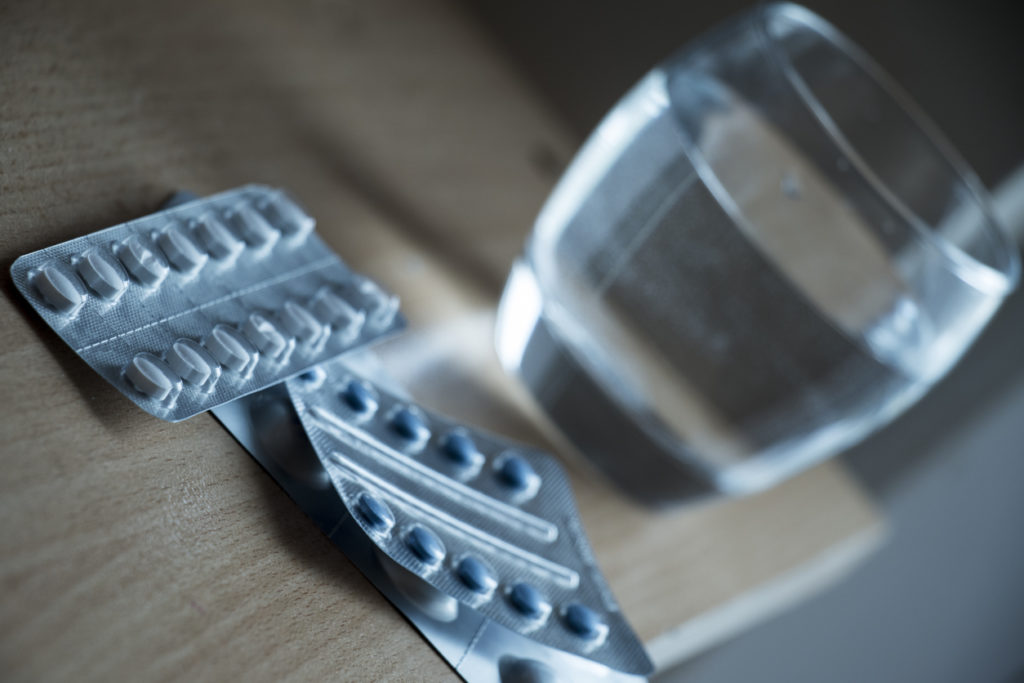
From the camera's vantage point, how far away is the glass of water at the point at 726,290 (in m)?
0.44

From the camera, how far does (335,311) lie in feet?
1.15

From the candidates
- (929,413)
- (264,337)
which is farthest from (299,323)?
(929,413)

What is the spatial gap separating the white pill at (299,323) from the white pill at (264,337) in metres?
0.01

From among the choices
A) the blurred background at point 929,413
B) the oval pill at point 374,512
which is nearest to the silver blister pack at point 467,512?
the oval pill at point 374,512

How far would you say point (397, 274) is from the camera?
18.4 inches

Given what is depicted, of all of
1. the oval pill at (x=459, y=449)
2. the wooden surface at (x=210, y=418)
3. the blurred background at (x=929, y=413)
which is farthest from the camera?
the blurred background at (x=929, y=413)

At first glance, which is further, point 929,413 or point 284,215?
point 929,413

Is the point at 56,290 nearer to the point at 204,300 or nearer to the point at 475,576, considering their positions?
the point at 204,300

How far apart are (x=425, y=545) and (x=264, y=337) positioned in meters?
0.09

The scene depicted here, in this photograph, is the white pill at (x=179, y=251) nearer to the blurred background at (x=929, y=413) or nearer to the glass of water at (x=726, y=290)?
the glass of water at (x=726, y=290)

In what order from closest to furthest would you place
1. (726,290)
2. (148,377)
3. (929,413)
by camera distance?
(148,377), (726,290), (929,413)

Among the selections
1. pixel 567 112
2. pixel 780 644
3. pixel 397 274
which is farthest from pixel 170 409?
pixel 780 644

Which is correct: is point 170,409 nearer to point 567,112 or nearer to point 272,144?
point 272,144

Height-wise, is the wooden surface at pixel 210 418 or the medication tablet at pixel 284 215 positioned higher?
the medication tablet at pixel 284 215
